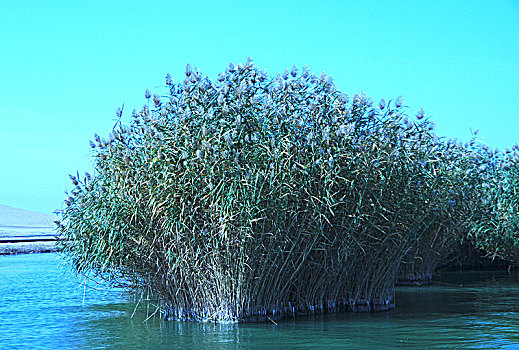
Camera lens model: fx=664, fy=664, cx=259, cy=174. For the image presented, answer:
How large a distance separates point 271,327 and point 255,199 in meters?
1.69

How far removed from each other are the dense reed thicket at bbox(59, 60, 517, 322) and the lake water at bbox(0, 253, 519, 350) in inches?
18.0

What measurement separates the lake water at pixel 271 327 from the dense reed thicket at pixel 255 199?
1.50ft

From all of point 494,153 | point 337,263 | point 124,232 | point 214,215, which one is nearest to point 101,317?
point 124,232

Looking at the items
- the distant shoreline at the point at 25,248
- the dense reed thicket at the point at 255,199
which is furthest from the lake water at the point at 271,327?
the distant shoreline at the point at 25,248

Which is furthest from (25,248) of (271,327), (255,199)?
(255,199)

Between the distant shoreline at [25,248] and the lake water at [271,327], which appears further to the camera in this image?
the distant shoreline at [25,248]

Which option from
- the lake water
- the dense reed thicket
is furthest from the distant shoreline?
the dense reed thicket

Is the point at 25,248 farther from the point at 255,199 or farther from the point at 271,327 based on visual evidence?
the point at 255,199

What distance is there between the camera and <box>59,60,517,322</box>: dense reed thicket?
26.3 ft

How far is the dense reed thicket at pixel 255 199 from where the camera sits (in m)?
8.02

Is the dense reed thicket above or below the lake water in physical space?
above

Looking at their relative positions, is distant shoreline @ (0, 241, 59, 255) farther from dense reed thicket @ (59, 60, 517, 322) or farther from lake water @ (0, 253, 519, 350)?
dense reed thicket @ (59, 60, 517, 322)

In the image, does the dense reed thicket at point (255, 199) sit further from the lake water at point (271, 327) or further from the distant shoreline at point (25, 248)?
the distant shoreline at point (25, 248)

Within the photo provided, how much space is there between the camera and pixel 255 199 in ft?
26.0
